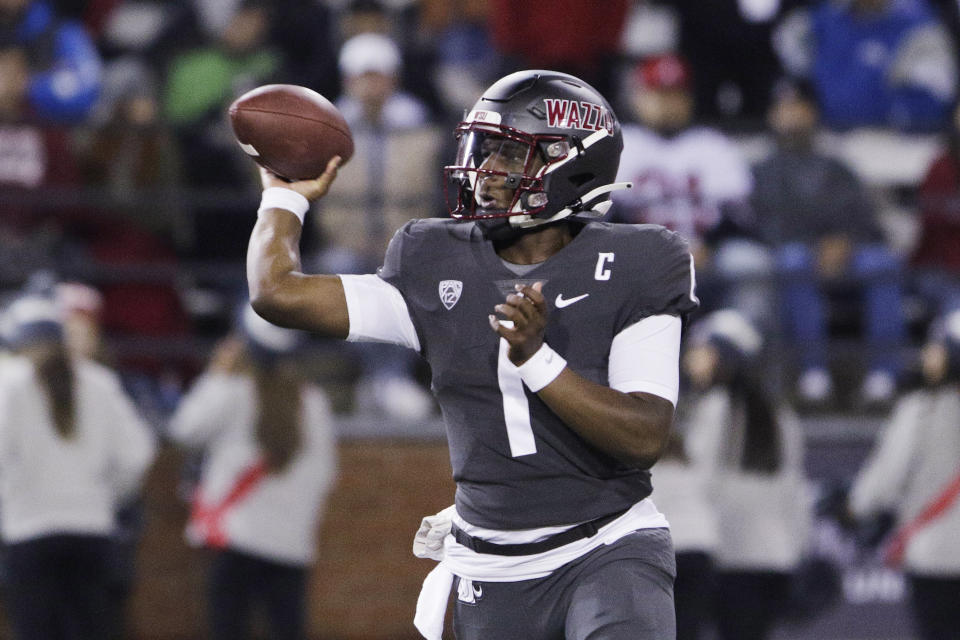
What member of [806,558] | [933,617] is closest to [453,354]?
[933,617]

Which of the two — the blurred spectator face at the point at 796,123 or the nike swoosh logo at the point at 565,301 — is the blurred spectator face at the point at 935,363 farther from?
the nike swoosh logo at the point at 565,301

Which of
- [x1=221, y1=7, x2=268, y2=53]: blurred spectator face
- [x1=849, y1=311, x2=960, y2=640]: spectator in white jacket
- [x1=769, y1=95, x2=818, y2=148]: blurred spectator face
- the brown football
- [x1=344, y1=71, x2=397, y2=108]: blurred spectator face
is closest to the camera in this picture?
the brown football

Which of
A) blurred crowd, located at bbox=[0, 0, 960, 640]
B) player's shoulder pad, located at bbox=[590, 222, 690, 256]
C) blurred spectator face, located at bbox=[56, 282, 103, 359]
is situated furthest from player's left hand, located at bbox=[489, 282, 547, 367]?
blurred spectator face, located at bbox=[56, 282, 103, 359]

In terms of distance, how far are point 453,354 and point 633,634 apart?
0.74 metres

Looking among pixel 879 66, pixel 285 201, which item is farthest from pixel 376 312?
pixel 879 66

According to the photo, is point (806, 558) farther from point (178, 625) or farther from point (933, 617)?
point (178, 625)

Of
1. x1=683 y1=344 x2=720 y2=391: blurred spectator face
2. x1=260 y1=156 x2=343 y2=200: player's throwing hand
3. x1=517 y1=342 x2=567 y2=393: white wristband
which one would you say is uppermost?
x1=260 y1=156 x2=343 y2=200: player's throwing hand

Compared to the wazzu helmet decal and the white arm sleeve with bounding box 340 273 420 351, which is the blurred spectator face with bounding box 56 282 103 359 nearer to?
the white arm sleeve with bounding box 340 273 420 351

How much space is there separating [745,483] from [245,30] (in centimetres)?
386

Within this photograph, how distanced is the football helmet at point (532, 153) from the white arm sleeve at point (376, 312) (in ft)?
0.79

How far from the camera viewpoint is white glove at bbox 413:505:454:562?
392 cm

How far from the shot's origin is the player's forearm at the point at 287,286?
3615 millimetres

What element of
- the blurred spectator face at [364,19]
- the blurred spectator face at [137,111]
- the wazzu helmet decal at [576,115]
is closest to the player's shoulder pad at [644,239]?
the wazzu helmet decal at [576,115]

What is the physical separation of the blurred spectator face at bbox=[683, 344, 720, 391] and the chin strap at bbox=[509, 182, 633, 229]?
146 inches
